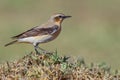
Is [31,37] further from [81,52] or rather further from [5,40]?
[5,40]

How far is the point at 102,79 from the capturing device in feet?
22.9

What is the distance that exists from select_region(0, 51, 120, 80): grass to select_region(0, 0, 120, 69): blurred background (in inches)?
332

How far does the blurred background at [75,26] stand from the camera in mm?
19094

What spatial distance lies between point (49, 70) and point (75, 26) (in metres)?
17.0

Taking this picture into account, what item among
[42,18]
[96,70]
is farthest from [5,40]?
[96,70]

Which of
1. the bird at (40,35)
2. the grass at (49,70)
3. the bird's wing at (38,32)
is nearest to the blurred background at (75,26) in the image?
the bird at (40,35)

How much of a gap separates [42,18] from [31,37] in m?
14.2

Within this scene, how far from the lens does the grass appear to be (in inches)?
266

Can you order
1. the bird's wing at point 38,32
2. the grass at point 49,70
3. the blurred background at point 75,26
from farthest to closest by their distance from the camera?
the blurred background at point 75,26
the bird's wing at point 38,32
the grass at point 49,70

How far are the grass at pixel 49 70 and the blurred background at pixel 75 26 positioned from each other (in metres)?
8.43

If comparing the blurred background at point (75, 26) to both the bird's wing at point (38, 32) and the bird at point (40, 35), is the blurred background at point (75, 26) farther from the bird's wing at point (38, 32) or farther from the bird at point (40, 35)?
the bird's wing at point (38, 32)

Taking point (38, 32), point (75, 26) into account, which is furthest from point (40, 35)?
point (75, 26)

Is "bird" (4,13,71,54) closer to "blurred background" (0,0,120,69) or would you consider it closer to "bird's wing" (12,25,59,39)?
"bird's wing" (12,25,59,39)

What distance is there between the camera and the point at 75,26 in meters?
23.8
